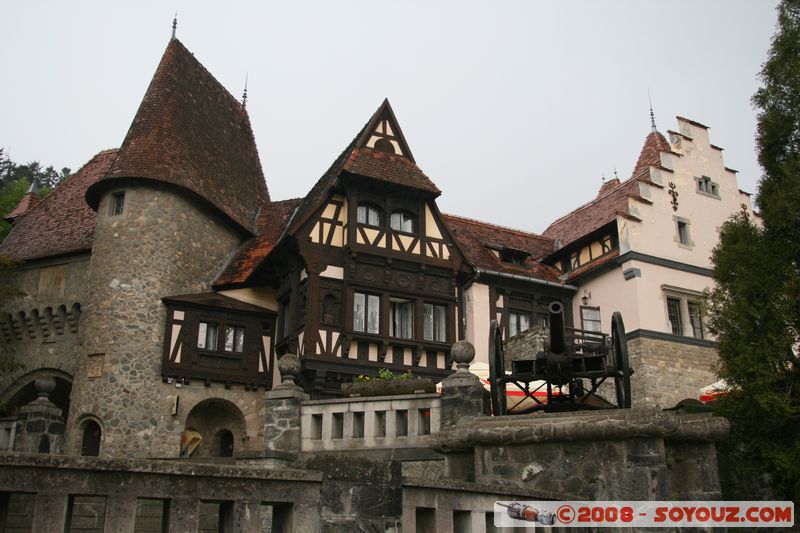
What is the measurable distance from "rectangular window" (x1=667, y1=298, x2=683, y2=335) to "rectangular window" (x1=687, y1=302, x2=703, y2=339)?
0.42 meters

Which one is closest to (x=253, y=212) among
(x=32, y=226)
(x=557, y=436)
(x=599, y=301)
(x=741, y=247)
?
(x=32, y=226)

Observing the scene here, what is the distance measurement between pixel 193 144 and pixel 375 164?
21.8 feet

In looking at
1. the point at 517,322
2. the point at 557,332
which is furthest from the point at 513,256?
the point at 557,332

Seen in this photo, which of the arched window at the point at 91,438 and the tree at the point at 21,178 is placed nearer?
the arched window at the point at 91,438

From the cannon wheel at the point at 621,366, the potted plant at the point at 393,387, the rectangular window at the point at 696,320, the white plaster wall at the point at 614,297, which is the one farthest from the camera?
the rectangular window at the point at 696,320

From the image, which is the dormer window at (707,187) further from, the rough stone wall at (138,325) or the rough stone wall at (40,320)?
the rough stone wall at (40,320)

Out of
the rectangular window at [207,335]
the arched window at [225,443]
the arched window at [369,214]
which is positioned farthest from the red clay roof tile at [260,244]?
the arched window at [225,443]

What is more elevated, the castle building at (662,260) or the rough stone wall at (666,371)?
the castle building at (662,260)

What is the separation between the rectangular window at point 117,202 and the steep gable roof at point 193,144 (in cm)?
34

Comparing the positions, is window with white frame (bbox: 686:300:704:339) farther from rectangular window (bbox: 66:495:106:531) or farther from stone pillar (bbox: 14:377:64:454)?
rectangular window (bbox: 66:495:106:531)

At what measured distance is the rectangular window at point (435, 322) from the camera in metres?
23.4

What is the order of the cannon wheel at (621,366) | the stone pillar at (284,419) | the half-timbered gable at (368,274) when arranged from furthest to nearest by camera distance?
the half-timbered gable at (368,274), the stone pillar at (284,419), the cannon wheel at (621,366)

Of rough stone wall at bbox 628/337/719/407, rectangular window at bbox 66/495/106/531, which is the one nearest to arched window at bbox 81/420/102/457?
rectangular window at bbox 66/495/106/531

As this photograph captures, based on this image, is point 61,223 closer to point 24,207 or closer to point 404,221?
point 24,207
